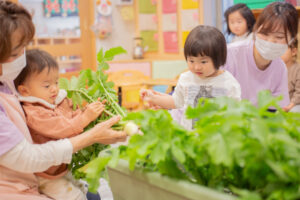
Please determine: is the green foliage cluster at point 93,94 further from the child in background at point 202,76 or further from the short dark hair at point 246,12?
the short dark hair at point 246,12

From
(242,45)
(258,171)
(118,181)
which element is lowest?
(118,181)

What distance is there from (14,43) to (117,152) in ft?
1.83

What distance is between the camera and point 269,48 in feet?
5.74

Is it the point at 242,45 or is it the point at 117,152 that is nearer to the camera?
the point at 117,152

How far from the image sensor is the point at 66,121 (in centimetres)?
125

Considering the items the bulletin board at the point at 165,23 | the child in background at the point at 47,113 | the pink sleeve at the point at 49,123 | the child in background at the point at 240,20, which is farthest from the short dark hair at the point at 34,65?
the bulletin board at the point at 165,23

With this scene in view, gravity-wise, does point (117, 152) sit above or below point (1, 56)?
below

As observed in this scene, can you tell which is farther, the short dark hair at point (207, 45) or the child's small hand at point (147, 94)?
the child's small hand at point (147, 94)

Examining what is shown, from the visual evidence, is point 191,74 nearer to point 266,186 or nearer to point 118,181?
point 118,181

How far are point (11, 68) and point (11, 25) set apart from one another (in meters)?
0.14

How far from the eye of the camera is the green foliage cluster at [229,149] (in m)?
0.57

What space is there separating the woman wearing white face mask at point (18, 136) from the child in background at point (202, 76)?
423 mm

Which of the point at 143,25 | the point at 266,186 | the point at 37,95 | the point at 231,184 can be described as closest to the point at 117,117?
the point at 37,95

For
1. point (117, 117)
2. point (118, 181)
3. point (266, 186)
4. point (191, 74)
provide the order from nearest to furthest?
1. point (266, 186)
2. point (118, 181)
3. point (117, 117)
4. point (191, 74)
